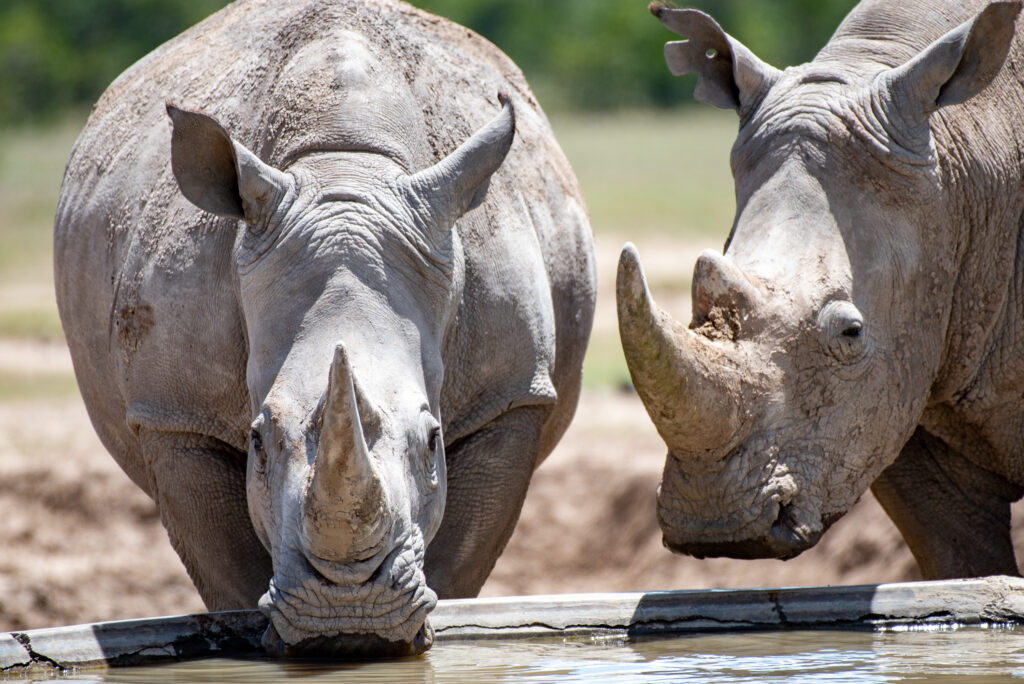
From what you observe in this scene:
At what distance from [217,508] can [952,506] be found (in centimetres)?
278


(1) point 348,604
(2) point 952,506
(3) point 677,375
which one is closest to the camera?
(1) point 348,604

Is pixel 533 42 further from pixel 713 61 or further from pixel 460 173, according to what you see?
pixel 460 173

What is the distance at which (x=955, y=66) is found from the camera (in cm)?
562

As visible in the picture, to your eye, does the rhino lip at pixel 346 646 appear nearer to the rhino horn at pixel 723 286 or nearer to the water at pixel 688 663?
the water at pixel 688 663

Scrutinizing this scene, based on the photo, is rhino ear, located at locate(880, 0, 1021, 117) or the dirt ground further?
the dirt ground

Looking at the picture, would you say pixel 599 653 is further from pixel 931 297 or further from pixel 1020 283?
pixel 1020 283

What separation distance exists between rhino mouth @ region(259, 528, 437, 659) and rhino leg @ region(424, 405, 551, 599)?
1086mm

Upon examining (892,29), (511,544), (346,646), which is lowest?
(511,544)

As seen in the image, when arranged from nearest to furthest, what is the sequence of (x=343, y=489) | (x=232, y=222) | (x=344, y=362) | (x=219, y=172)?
(x=344, y=362) → (x=343, y=489) → (x=219, y=172) → (x=232, y=222)

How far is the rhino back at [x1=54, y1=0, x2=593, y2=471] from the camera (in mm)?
5320

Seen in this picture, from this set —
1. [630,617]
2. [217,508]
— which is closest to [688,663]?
[630,617]

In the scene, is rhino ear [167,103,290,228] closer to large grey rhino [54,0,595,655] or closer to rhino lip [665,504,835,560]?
large grey rhino [54,0,595,655]

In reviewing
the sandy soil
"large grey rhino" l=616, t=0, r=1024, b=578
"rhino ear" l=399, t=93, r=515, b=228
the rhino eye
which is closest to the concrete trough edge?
"large grey rhino" l=616, t=0, r=1024, b=578

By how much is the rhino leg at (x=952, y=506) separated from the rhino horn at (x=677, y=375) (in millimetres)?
1489
